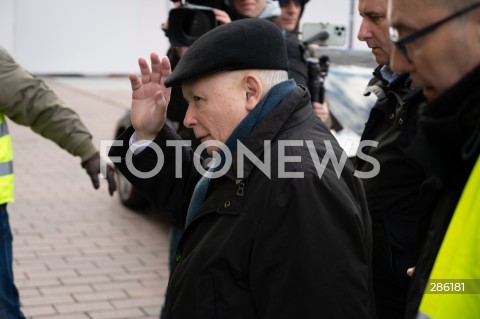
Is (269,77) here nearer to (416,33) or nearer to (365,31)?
(365,31)

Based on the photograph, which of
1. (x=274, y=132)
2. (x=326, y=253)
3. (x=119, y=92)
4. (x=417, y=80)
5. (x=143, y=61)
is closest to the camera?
(x=417, y=80)

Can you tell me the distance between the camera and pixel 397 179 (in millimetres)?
2709

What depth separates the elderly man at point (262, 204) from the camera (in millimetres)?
2098

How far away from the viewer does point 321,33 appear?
4.54 meters

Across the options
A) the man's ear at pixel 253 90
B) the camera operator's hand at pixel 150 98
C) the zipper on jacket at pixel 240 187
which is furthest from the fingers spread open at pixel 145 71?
the zipper on jacket at pixel 240 187

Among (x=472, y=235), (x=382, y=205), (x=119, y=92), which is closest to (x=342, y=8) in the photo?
(x=119, y=92)

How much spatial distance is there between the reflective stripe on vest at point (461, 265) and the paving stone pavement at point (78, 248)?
12.2 ft

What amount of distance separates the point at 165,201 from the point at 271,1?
160 centimetres

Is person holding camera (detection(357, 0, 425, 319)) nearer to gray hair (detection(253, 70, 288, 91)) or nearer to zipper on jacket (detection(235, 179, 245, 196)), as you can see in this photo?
gray hair (detection(253, 70, 288, 91))

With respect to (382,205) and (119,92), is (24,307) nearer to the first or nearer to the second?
(382,205)

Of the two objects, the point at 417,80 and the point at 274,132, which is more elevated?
the point at 417,80

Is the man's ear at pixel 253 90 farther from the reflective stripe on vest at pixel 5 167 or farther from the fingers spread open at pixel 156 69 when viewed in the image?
the reflective stripe on vest at pixel 5 167

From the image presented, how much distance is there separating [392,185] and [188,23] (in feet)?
5.03

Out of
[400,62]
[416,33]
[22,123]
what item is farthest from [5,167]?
[416,33]
